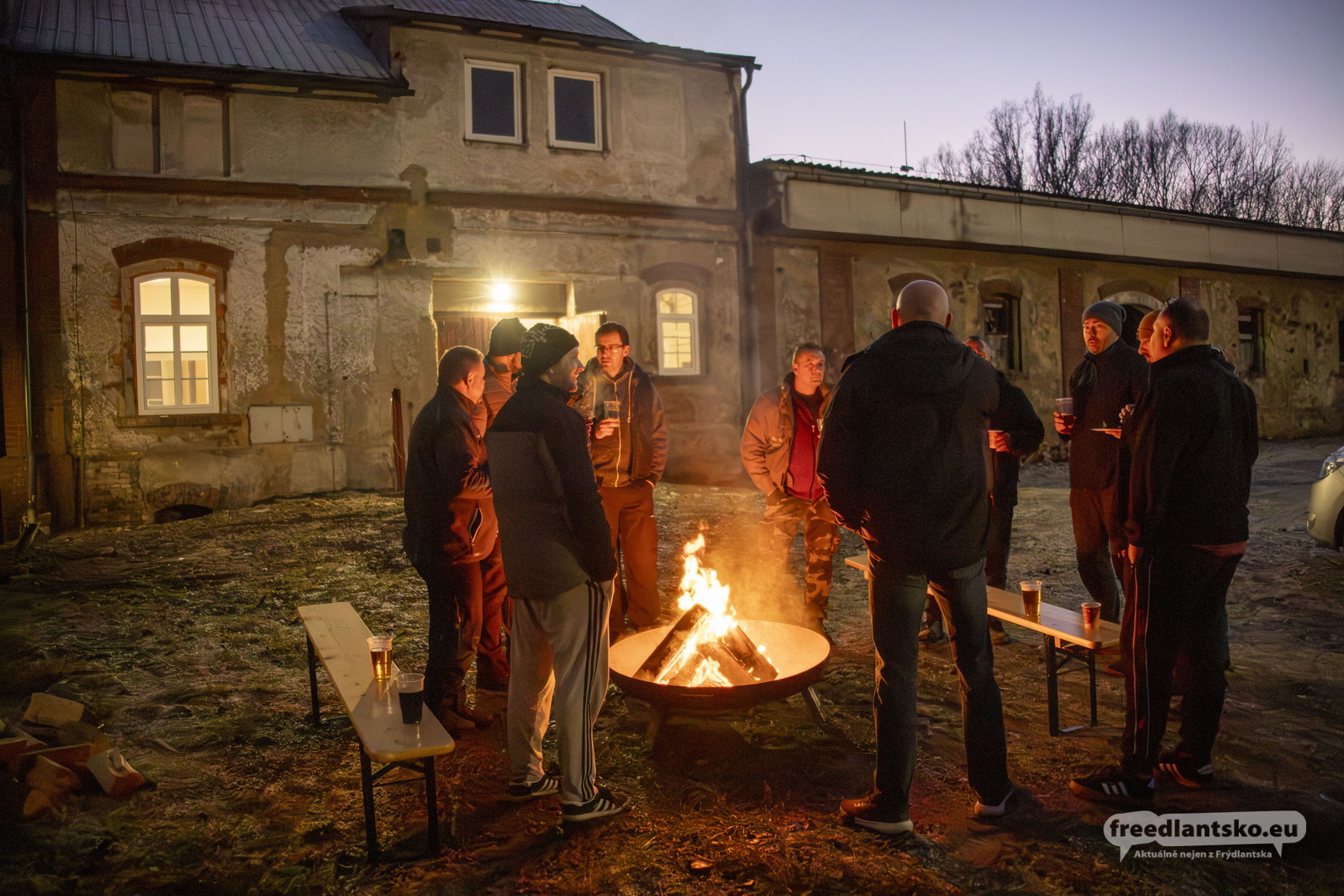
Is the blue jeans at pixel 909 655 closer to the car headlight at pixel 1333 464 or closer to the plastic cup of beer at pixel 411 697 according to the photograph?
the plastic cup of beer at pixel 411 697

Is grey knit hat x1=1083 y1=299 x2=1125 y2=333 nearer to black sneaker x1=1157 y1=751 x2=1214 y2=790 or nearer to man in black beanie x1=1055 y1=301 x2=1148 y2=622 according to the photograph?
man in black beanie x1=1055 y1=301 x2=1148 y2=622

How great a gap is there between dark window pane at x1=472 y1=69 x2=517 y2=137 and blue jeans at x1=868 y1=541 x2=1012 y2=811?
11508 mm

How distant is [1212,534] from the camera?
11.0 ft

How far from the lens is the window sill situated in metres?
11.1

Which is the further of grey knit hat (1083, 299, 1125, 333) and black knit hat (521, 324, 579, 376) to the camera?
grey knit hat (1083, 299, 1125, 333)

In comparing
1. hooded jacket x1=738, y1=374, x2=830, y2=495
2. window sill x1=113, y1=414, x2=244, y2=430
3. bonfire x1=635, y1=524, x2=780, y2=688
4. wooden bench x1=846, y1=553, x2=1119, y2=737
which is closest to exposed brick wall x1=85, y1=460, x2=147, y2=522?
window sill x1=113, y1=414, x2=244, y2=430

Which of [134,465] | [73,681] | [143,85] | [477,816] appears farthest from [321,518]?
[477,816]

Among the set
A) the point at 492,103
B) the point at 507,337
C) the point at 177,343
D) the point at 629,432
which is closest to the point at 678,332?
the point at 492,103

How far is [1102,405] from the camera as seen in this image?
16.9 ft

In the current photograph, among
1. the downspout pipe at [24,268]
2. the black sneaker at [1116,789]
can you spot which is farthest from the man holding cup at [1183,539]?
the downspout pipe at [24,268]

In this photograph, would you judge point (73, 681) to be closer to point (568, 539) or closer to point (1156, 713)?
point (568, 539)

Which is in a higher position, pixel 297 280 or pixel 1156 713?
pixel 297 280

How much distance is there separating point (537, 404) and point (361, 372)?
31.4 feet

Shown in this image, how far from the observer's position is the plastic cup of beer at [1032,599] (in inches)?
171
